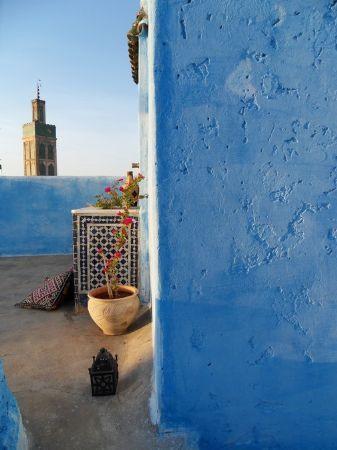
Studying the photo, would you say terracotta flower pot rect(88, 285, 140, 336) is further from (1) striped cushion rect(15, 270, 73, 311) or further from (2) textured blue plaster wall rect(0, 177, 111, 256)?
(2) textured blue plaster wall rect(0, 177, 111, 256)

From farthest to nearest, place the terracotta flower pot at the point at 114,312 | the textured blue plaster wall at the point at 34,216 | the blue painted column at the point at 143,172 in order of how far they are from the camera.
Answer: the textured blue plaster wall at the point at 34,216, the blue painted column at the point at 143,172, the terracotta flower pot at the point at 114,312

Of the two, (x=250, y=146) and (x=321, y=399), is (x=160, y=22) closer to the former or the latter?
(x=250, y=146)

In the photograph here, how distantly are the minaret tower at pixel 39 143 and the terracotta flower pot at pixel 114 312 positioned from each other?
32.9 metres

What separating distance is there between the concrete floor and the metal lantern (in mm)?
55

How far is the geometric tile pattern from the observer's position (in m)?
4.38

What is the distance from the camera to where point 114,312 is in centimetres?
359

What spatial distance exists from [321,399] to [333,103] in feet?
5.61

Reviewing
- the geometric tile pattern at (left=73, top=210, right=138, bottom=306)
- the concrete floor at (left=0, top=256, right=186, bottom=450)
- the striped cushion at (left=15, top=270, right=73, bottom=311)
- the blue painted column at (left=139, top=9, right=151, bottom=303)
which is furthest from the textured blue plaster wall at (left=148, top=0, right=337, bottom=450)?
the striped cushion at (left=15, top=270, right=73, bottom=311)

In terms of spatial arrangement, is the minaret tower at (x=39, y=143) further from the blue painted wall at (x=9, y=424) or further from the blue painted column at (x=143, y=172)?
the blue painted wall at (x=9, y=424)

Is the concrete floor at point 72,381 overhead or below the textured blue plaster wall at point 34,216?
below

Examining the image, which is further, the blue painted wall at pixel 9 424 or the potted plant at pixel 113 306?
the potted plant at pixel 113 306

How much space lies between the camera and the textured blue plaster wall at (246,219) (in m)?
1.98

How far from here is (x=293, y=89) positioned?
2.00 m

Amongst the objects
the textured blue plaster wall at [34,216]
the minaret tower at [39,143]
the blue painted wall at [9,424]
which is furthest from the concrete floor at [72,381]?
the minaret tower at [39,143]
